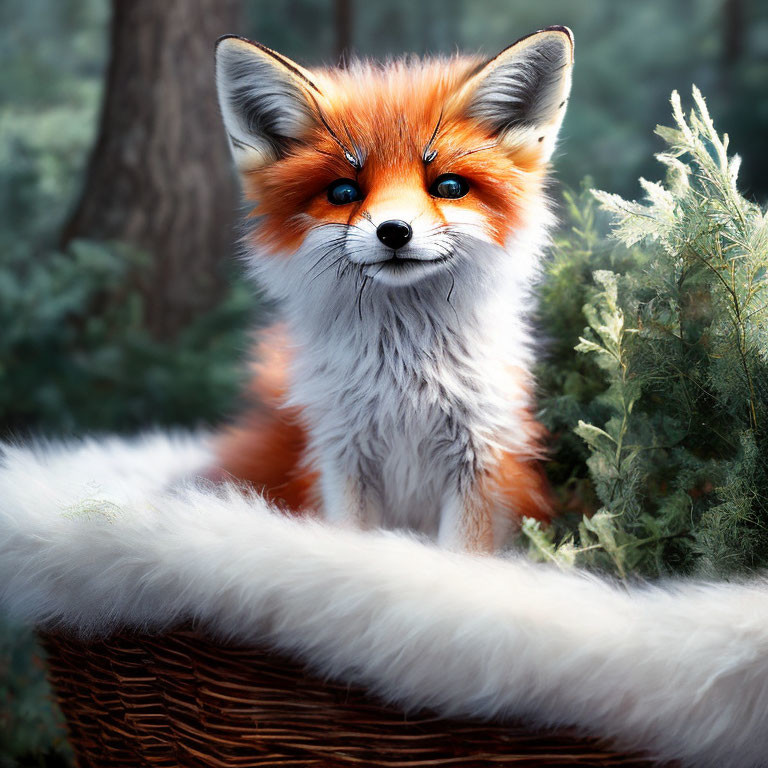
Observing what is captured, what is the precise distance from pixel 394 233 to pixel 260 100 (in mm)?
218

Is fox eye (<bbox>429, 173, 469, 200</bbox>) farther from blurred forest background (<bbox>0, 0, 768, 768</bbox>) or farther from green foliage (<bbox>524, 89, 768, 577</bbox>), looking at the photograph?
blurred forest background (<bbox>0, 0, 768, 768</bbox>)

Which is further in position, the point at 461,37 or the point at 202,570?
the point at 461,37

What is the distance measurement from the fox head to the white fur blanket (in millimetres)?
238

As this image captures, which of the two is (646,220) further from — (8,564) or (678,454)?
(8,564)

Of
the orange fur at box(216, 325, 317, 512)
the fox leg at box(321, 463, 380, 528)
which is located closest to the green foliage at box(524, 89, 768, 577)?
the fox leg at box(321, 463, 380, 528)

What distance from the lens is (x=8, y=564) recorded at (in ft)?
2.35

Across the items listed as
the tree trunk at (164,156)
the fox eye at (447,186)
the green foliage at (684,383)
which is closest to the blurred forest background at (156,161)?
the tree trunk at (164,156)

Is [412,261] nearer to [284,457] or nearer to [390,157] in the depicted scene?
[390,157]

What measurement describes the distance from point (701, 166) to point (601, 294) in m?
0.14

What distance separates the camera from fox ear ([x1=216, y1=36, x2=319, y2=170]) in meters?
0.69

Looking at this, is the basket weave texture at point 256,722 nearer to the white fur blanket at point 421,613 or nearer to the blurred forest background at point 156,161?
the white fur blanket at point 421,613

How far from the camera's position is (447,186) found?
0.68 meters

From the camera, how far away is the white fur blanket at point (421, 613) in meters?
0.53

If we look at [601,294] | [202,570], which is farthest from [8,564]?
[601,294]
